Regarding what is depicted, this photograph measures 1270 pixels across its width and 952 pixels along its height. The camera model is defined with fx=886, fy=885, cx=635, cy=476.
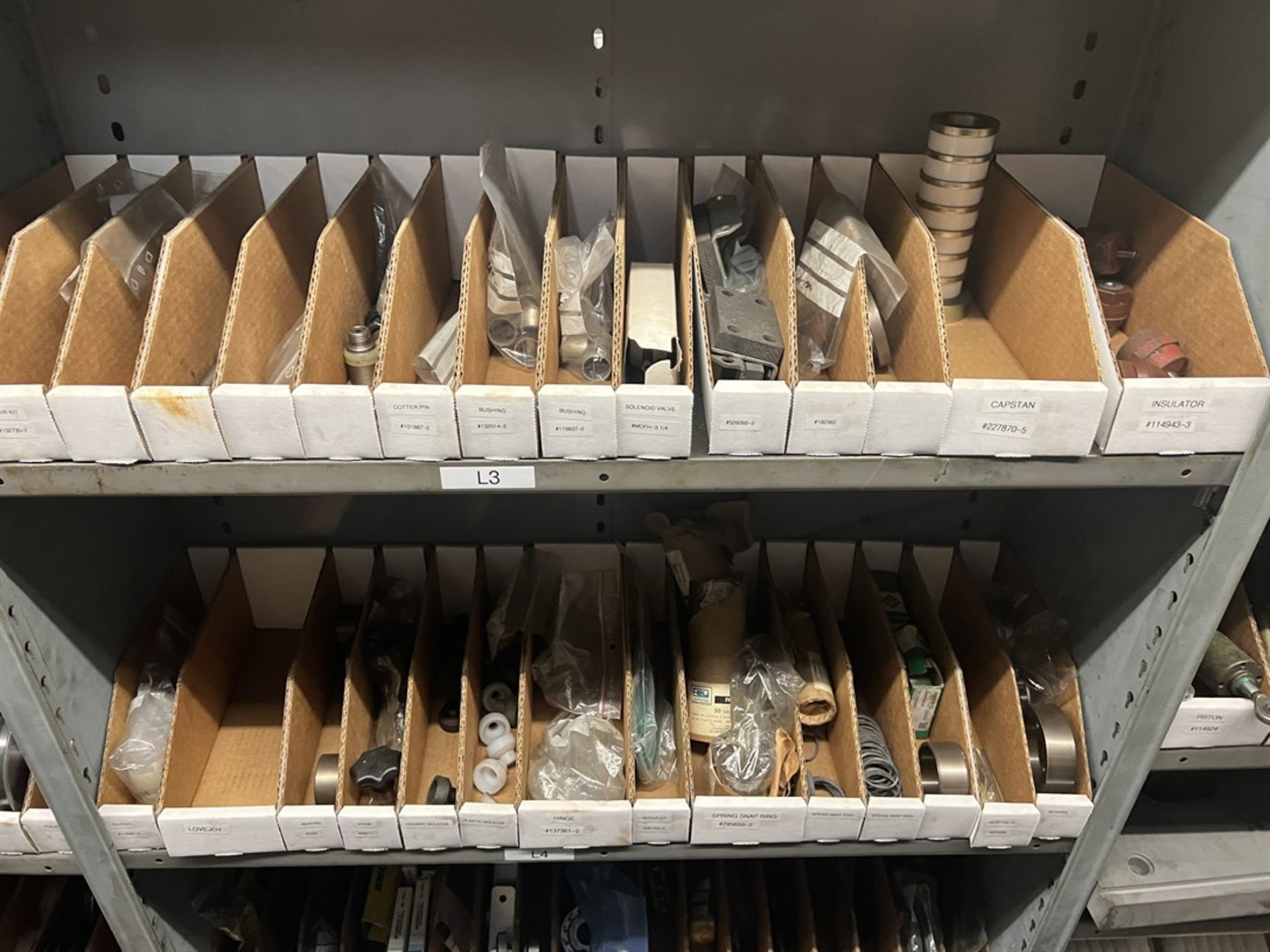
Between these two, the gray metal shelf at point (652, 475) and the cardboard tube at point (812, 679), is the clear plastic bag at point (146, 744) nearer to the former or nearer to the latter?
the gray metal shelf at point (652, 475)

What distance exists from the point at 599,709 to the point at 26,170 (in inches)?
41.4

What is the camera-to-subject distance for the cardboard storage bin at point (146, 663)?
112 centimetres

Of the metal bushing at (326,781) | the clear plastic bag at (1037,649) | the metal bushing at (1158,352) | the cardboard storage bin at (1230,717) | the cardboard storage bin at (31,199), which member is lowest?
the metal bushing at (326,781)

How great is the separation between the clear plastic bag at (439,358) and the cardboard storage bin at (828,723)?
65 centimetres

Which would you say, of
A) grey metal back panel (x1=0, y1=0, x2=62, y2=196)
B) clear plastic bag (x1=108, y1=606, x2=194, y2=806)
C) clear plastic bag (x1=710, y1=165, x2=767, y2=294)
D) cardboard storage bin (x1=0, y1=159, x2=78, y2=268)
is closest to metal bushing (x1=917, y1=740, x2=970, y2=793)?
clear plastic bag (x1=710, y1=165, x2=767, y2=294)

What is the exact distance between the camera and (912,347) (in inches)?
39.6

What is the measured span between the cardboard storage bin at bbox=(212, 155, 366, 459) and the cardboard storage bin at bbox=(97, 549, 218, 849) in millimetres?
523

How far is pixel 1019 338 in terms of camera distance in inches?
43.2

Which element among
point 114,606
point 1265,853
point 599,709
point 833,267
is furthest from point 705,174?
point 1265,853

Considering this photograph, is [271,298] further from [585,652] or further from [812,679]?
[812,679]

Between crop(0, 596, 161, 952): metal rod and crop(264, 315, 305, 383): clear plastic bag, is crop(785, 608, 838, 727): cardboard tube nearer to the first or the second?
crop(264, 315, 305, 383): clear plastic bag

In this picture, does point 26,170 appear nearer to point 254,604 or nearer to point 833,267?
point 254,604

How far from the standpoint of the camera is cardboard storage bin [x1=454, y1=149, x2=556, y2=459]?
864 mm

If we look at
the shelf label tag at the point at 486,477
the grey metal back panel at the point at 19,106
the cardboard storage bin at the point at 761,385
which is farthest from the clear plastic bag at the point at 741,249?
the grey metal back panel at the point at 19,106
